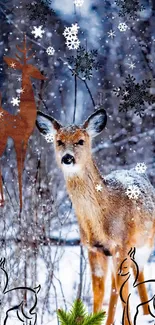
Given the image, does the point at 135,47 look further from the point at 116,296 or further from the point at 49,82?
the point at 116,296

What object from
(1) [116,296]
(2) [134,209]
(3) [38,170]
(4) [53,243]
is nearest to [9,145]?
(3) [38,170]

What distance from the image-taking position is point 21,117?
2291 millimetres

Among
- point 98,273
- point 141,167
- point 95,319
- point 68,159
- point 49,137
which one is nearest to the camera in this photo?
point 95,319

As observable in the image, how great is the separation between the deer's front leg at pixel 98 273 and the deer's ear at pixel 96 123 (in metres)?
0.47

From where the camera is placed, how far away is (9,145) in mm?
2314

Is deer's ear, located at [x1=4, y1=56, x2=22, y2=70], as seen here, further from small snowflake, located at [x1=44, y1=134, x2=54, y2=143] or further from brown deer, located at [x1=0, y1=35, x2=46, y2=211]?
small snowflake, located at [x1=44, y1=134, x2=54, y2=143]

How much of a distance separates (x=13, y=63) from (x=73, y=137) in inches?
21.7

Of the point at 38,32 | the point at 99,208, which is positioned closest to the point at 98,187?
the point at 99,208

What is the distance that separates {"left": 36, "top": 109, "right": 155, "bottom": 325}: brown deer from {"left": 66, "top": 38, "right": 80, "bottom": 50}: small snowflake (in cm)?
36

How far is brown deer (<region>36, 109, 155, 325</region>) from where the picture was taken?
1.97 meters

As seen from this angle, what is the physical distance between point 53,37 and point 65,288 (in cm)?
110

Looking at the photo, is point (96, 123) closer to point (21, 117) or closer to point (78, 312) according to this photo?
point (21, 117)

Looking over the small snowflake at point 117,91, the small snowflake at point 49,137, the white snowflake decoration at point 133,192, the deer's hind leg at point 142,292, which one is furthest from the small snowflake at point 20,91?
the deer's hind leg at point 142,292

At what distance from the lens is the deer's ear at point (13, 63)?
7.57 ft
